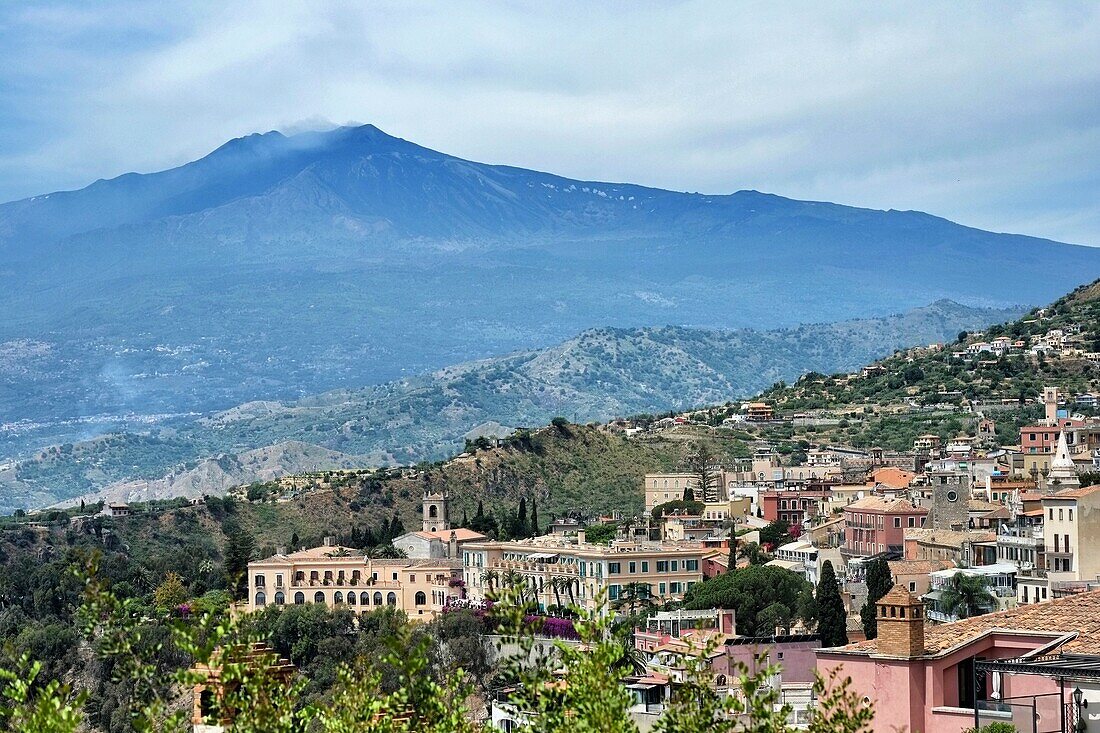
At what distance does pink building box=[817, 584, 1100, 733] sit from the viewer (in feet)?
75.5

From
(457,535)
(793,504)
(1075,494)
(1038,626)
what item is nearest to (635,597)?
(457,535)

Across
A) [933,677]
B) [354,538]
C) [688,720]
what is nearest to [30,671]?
[688,720]

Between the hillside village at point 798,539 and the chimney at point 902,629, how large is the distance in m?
0.03

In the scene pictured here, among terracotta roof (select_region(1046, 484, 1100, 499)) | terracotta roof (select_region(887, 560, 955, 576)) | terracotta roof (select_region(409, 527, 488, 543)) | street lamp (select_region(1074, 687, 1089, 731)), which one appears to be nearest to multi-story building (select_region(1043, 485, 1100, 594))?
terracotta roof (select_region(1046, 484, 1100, 499))

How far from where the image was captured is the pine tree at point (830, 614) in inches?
2092

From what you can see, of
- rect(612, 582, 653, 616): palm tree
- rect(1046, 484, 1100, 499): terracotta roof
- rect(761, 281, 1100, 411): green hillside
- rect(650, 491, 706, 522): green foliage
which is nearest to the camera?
rect(1046, 484, 1100, 499): terracotta roof

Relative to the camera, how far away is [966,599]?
186ft

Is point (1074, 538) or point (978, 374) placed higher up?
point (978, 374)

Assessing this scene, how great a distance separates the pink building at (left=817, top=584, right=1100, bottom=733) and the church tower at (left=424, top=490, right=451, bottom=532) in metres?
67.4

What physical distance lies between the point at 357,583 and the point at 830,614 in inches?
1164

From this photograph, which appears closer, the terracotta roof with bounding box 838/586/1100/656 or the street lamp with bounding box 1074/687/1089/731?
the street lamp with bounding box 1074/687/1089/731

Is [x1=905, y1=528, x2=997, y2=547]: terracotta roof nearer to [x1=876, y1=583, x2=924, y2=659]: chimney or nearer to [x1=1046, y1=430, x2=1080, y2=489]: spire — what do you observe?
[x1=1046, y1=430, x2=1080, y2=489]: spire

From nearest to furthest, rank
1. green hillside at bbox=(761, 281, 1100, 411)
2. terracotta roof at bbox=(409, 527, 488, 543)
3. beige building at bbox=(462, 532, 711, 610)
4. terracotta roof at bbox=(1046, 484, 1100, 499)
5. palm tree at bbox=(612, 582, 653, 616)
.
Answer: terracotta roof at bbox=(1046, 484, 1100, 499) → palm tree at bbox=(612, 582, 653, 616) → beige building at bbox=(462, 532, 711, 610) → terracotta roof at bbox=(409, 527, 488, 543) → green hillside at bbox=(761, 281, 1100, 411)

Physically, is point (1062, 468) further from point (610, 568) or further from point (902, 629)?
point (902, 629)
